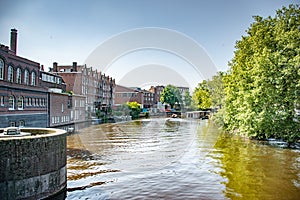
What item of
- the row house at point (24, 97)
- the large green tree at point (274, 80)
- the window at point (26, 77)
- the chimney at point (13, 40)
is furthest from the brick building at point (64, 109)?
the large green tree at point (274, 80)

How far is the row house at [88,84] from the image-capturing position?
55156 mm

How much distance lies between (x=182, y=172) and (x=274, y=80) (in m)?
15.4

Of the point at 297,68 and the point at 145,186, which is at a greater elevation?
the point at 297,68

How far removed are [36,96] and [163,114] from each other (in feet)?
210

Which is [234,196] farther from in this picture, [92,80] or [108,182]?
[92,80]

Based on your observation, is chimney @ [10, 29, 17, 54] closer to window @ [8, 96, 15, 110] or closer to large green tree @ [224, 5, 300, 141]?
window @ [8, 96, 15, 110]

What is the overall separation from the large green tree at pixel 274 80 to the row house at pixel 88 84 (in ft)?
116

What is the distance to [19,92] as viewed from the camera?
97.3ft

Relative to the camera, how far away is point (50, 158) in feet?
34.8

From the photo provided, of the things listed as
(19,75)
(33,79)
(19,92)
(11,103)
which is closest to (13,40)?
(33,79)

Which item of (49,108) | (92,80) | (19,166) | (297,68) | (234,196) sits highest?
(92,80)

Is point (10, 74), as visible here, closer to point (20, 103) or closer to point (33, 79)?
point (20, 103)

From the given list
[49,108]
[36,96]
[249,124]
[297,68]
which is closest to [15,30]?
[36,96]

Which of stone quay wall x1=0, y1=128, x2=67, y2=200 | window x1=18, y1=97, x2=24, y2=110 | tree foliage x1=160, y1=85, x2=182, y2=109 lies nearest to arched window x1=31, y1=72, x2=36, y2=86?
window x1=18, y1=97, x2=24, y2=110
